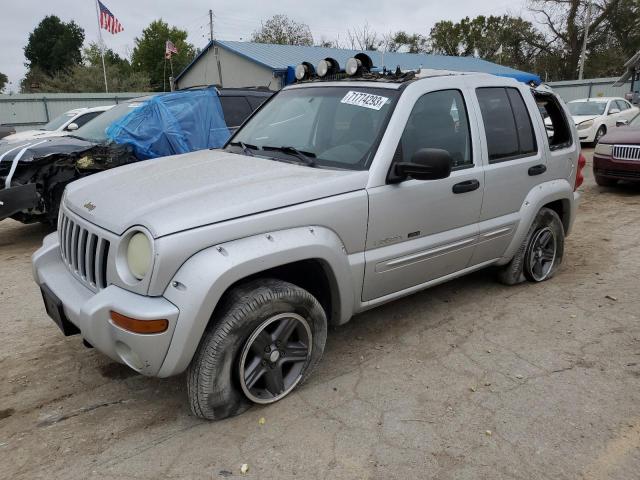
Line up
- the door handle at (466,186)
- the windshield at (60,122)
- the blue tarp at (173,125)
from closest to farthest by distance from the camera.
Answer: the door handle at (466,186), the blue tarp at (173,125), the windshield at (60,122)

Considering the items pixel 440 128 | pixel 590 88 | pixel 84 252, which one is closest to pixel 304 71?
pixel 440 128

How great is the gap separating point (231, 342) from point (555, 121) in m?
3.84

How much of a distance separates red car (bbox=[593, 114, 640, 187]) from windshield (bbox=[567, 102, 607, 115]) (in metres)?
6.77

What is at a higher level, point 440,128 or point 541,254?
point 440,128

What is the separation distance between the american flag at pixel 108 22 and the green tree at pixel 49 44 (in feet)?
126

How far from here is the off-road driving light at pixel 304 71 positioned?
4.11 m

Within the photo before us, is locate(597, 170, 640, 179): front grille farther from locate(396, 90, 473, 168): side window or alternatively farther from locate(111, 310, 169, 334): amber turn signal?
locate(111, 310, 169, 334): amber turn signal

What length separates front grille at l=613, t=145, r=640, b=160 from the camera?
8.14m

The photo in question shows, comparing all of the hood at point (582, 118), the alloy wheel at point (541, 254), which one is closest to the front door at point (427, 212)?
the alloy wheel at point (541, 254)

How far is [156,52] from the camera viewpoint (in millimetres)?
56781

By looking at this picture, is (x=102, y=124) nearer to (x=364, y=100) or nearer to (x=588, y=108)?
(x=364, y=100)

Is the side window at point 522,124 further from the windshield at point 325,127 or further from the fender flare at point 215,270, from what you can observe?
the fender flare at point 215,270

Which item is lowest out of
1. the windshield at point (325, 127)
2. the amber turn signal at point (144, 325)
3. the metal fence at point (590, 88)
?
the amber turn signal at point (144, 325)

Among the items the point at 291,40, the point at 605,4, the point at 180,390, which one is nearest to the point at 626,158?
the point at 180,390
